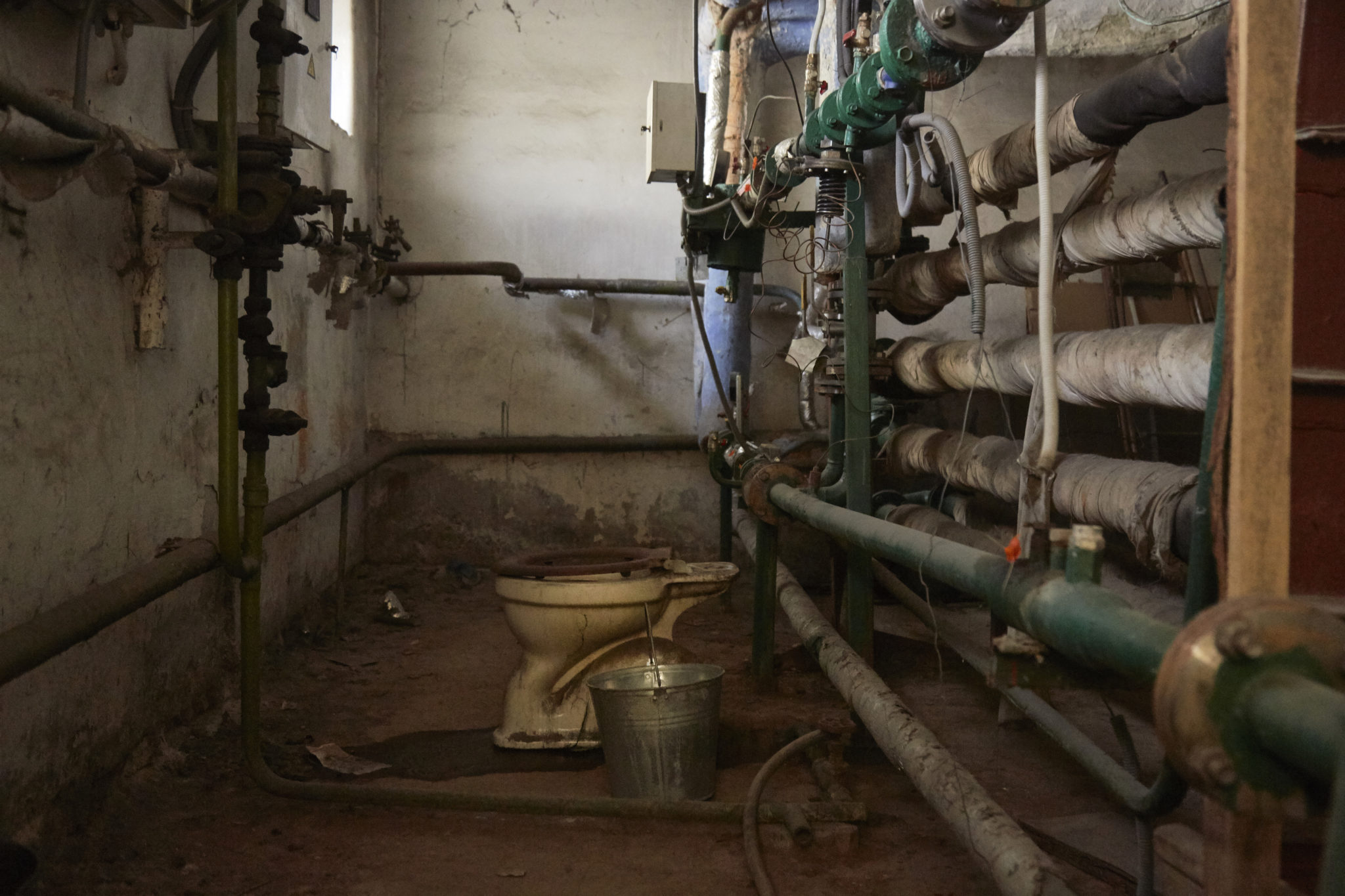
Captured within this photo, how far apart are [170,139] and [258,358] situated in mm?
661

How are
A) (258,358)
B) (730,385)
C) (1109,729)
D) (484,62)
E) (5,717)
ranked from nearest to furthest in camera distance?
(5,717), (258,358), (1109,729), (730,385), (484,62)

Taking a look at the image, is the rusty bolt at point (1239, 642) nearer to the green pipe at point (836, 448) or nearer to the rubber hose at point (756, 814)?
the rubber hose at point (756, 814)

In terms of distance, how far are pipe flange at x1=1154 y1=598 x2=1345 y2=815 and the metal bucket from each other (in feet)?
5.72

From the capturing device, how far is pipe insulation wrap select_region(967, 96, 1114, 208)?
192 cm

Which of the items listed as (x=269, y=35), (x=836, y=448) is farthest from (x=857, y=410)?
(x=269, y=35)

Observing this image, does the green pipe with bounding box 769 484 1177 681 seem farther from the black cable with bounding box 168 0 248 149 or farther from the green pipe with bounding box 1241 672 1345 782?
the black cable with bounding box 168 0 248 149

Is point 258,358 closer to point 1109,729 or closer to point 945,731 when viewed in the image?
point 945,731

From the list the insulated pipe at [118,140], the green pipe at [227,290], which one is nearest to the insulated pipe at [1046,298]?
the insulated pipe at [118,140]

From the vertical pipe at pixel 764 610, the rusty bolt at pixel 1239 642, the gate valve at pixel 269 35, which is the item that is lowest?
the vertical pipe at pixel 764 610

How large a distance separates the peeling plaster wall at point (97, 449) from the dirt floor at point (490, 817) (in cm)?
18

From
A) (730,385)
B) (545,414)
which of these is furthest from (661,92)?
(545,414)

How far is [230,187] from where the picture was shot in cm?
230

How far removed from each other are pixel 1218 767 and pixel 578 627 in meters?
2.19

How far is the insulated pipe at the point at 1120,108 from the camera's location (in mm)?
1492
